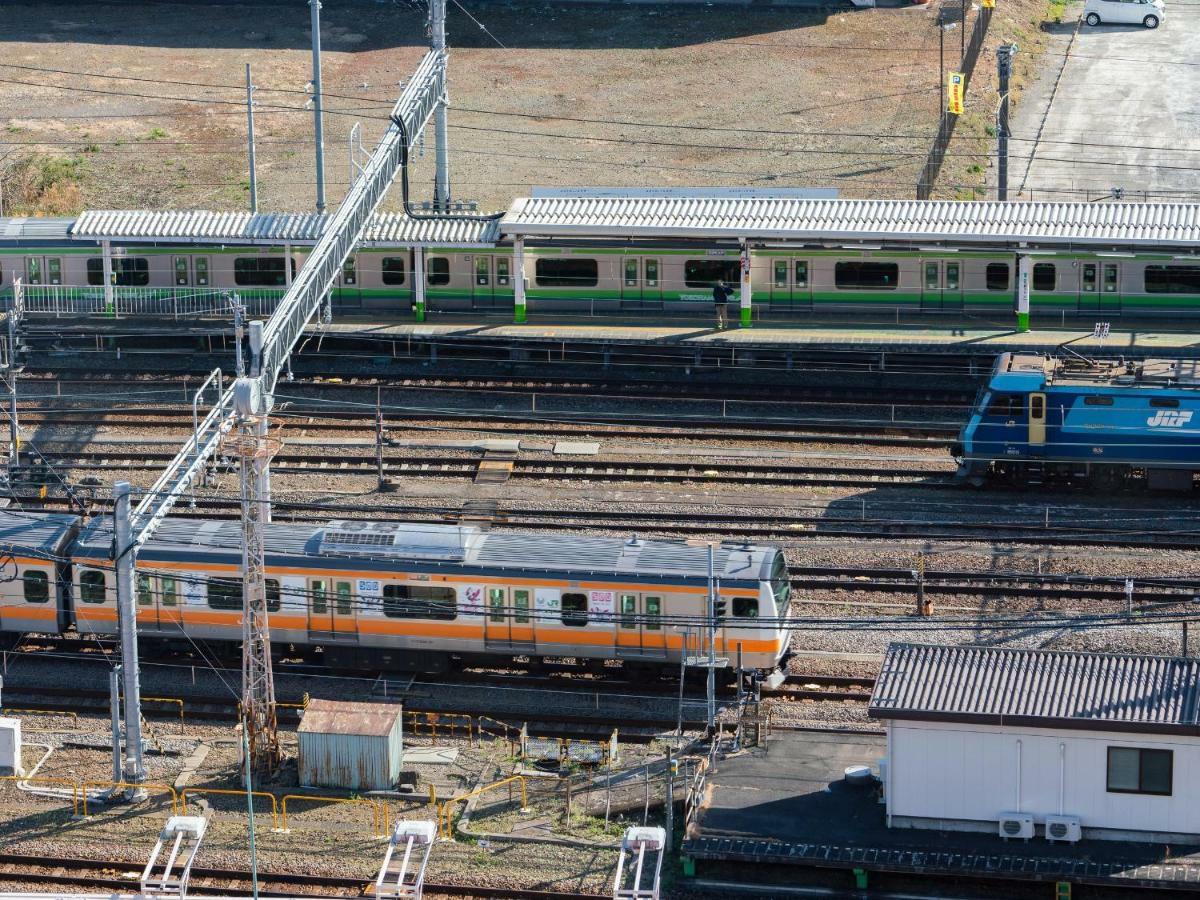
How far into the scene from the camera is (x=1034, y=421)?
40.5 m

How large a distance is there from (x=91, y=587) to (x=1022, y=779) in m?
16.2

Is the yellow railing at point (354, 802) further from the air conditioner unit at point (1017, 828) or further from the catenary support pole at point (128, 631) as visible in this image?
the air conditioner unit at point (1017, 828)

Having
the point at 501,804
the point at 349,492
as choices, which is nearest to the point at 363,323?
the point at 349,492

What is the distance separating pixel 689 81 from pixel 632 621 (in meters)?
39.2

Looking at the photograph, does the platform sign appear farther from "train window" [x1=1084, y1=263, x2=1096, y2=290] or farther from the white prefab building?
the white prefab building

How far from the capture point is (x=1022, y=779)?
86.9ft

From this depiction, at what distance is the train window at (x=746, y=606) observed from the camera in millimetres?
32531

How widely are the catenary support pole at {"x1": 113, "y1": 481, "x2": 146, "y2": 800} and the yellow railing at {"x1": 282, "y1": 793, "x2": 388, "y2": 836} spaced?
2251mm

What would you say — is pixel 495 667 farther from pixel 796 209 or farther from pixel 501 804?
pixel 796 209

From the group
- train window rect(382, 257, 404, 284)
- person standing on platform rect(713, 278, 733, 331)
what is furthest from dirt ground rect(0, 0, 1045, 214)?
person standing on platform rect(713, 278, 733, 331)

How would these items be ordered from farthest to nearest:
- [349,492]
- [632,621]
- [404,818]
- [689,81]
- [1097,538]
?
1. [689,81]
2. [349,492]
3. [1097,538]
4. [632,621]
5. [404,818]

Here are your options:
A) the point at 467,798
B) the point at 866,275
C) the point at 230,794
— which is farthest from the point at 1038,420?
the point at 230,794

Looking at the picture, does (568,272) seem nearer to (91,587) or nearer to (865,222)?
(865,222)

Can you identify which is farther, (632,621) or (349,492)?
(349,492)
